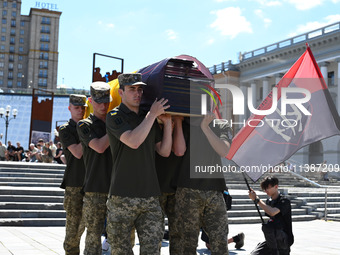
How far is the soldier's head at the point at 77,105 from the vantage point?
17.3 feet

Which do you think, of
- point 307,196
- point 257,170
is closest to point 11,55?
point 307,196

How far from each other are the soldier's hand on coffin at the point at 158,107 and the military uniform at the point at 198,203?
2.08 feet

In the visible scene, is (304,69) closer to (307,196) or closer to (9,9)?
(307,196)

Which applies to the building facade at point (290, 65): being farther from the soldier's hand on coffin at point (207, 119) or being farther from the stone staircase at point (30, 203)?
the soldier's hand on coffin at point (207, 119)

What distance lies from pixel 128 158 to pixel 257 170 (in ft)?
7.56

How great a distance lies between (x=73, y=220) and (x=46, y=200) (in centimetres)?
758

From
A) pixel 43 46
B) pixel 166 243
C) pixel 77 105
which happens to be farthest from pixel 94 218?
pixel 43 46

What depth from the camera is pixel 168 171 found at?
14.3 feet

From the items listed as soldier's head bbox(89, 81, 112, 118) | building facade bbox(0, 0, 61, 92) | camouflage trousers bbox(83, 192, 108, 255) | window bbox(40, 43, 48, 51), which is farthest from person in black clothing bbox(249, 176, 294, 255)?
window bbox(40, 43, 48, 51)

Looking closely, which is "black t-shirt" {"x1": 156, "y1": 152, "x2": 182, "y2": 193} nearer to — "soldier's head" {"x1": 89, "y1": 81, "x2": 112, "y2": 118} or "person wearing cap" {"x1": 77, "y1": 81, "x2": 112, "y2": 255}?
"person wearing cap" {"x1": 77, "y1": 81, "x2": 112, "y2": 255}

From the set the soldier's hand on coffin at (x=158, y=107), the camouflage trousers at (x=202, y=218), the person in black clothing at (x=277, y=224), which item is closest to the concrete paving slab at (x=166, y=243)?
the person in black clothing at (x=277, y=224)

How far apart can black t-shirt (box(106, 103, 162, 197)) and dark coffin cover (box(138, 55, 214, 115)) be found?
289 mm

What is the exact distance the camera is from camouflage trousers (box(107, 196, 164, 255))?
361 centimetres

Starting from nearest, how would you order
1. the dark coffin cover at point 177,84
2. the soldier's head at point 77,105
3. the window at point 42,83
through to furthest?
the dark coffin cover at point 177,84
the soldier's head at point 77,105
the window at point 42,83
